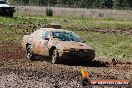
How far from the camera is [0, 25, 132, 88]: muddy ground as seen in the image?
13.3 metres

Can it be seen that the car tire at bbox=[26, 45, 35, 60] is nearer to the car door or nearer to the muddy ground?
the muddy ground

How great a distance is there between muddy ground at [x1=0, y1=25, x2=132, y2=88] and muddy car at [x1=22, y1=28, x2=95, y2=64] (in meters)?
0.42

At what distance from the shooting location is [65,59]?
60.3 ft

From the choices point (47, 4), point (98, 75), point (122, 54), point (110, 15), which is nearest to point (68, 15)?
point (110, 15)

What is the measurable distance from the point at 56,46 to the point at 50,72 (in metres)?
3.04

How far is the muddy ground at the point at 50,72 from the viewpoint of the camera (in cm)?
1327

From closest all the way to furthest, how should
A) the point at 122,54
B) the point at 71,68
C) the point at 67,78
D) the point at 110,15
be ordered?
the point at 67,78 → the point at 71,68 → the point at 122,54 → the point at 110,15

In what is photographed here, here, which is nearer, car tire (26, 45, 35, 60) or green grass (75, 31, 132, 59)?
car tire (26, 45, 35, 60)

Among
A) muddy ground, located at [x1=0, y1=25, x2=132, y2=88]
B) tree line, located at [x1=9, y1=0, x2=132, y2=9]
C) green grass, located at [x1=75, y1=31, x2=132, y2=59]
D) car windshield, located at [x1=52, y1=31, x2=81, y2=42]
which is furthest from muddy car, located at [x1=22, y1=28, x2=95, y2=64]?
tree line, located at [x1=9, y1=0, x2=132, y2=9]

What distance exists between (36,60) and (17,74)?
552 cm

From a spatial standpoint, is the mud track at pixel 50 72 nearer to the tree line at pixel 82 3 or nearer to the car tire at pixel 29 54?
the car tire at pixel 29 54

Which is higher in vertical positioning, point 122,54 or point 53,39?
point 53,39

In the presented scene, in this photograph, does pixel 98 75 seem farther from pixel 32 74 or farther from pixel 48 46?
pixel 48 46

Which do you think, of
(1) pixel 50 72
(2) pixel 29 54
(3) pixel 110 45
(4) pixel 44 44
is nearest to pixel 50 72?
(1) pixel 50 72
